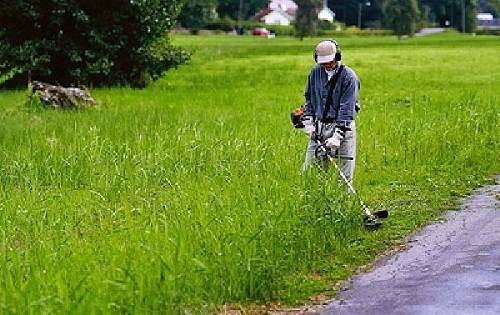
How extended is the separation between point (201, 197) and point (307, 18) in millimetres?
83419

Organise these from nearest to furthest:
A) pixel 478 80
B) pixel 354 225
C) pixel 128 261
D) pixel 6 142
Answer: pixel 128 261, pixel 354 225, pixel 6 142, pixel 478 80

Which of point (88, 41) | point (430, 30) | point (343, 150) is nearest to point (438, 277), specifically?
point (343, 150)

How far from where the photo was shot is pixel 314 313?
6.81m

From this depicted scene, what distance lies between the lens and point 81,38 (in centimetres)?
2523

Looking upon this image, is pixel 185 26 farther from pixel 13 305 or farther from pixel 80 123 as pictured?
pixel 13 305

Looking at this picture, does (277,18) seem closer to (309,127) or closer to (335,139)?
(309,127)

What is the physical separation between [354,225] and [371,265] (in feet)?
3.30

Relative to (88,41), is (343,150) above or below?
below

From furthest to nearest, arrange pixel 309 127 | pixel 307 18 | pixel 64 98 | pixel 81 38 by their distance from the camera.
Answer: pixel 307 18 → pixel 81 38 → pixel 64 98 → pixel 309 127

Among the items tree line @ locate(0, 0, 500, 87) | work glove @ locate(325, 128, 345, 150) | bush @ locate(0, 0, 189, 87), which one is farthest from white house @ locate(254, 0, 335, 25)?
work glove @ locate(325, 128, 345, 150)

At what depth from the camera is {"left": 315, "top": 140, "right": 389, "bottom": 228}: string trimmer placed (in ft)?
30.9

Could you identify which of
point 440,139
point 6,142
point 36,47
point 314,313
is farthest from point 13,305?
point 36,47

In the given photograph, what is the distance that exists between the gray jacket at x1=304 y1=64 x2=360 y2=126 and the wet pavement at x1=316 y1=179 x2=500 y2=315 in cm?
135

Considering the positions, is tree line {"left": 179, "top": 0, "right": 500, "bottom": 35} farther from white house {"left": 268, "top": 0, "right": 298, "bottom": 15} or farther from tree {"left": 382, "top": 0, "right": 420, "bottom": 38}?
white house {"left": 268, "top": 0, "right": 298, "bottom": 15}
